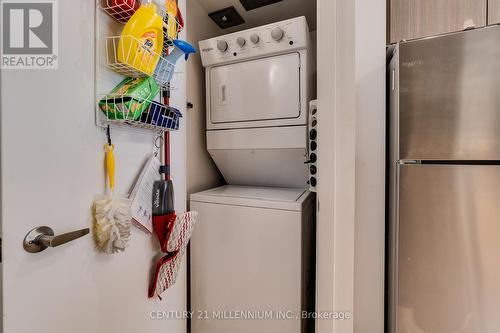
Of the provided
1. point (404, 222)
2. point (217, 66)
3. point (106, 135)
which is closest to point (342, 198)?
point (404, 222)

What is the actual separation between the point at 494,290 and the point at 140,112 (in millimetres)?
1903

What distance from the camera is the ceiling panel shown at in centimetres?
170

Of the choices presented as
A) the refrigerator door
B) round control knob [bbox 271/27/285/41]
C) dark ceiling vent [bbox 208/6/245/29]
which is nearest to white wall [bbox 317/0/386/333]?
the refrigerator door

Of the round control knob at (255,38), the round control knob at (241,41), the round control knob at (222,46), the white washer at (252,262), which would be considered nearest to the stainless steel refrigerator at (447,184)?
the white washer at (252,262)

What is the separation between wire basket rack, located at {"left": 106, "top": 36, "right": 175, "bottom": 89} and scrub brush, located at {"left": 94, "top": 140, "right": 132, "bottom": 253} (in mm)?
308

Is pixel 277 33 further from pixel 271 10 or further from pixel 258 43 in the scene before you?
pixel 271 10

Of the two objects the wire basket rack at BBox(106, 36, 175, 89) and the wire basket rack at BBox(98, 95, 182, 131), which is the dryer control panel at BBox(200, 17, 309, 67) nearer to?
the wire basket rack at BBox(106, 36, 175, 89)

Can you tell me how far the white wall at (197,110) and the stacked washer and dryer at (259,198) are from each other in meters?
0.11

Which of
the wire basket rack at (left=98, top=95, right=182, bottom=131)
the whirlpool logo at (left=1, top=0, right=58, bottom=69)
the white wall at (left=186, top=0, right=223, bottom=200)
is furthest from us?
the white wall at (left=186, top=0, right=223, bottom=200)

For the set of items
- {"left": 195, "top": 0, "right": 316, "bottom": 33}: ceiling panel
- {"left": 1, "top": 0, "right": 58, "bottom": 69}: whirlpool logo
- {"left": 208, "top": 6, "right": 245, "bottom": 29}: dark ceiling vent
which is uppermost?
{"left": 208, "top": 6, "right": 245, "bottom": 29}: dark ceiling vent

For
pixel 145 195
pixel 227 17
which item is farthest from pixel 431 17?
pixel 145 195

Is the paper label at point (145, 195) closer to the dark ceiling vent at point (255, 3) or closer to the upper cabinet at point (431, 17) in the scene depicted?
the dark ceiling vent at point (255, 3)

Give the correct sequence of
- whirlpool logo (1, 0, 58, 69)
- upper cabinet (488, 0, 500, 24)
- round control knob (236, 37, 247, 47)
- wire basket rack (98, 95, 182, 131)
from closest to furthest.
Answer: whirlpool logo (1, 0, 58, 69), wire basket rack (98, 95, 182, 131), upper cabinet (488, 0, 500, 24), round control knob (236, 37, 247, 47)

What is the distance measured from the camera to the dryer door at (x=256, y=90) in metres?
1.50
